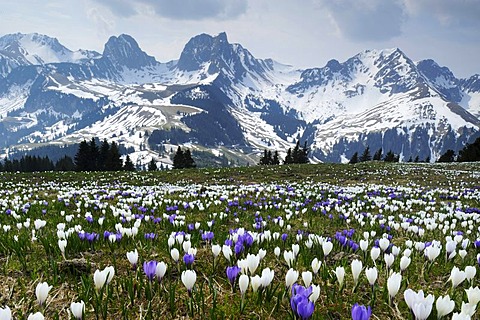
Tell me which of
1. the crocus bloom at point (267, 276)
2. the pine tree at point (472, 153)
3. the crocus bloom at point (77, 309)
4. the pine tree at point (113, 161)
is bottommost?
the pine tree at point (113, 161)

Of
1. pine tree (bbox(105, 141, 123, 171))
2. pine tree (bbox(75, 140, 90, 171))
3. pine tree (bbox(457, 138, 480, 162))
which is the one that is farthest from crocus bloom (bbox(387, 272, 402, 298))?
pine tree (bbox(457, 138, 480, 162))

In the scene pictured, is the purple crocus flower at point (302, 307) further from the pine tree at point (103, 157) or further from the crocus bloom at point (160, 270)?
the pine tree at point (103, 157)

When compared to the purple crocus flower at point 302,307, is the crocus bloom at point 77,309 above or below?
below

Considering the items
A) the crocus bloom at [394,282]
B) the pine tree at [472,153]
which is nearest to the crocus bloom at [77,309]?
the crocus bloom at [394,282]

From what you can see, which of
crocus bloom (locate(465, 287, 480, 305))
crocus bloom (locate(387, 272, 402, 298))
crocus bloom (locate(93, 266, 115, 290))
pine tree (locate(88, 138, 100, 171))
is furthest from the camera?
pine tree (locate(88, 138, 100, 171))

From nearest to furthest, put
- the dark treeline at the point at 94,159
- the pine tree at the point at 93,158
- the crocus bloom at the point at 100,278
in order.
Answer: the crocus bloom at the point at 100,278
the dark treeline at the point at 94,159
the pine tree at the point at 93,158

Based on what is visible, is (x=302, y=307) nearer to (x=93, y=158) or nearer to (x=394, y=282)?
(x=394, y=282)

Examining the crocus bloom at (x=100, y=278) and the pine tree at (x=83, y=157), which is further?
the pine tree at (x=83, y=157)

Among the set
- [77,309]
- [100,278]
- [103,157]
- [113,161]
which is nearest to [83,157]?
[103,157]

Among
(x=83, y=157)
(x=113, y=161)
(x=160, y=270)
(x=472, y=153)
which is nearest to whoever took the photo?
(x=160, y=270)

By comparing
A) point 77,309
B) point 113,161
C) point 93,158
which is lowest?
point 113,161

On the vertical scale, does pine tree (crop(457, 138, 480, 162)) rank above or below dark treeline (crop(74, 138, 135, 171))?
above

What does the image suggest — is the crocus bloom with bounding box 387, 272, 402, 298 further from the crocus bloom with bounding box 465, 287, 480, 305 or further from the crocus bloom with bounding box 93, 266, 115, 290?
the crocus bloom with bounding box 93, 266, 115, 290

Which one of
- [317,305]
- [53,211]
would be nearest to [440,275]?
[317,305]
